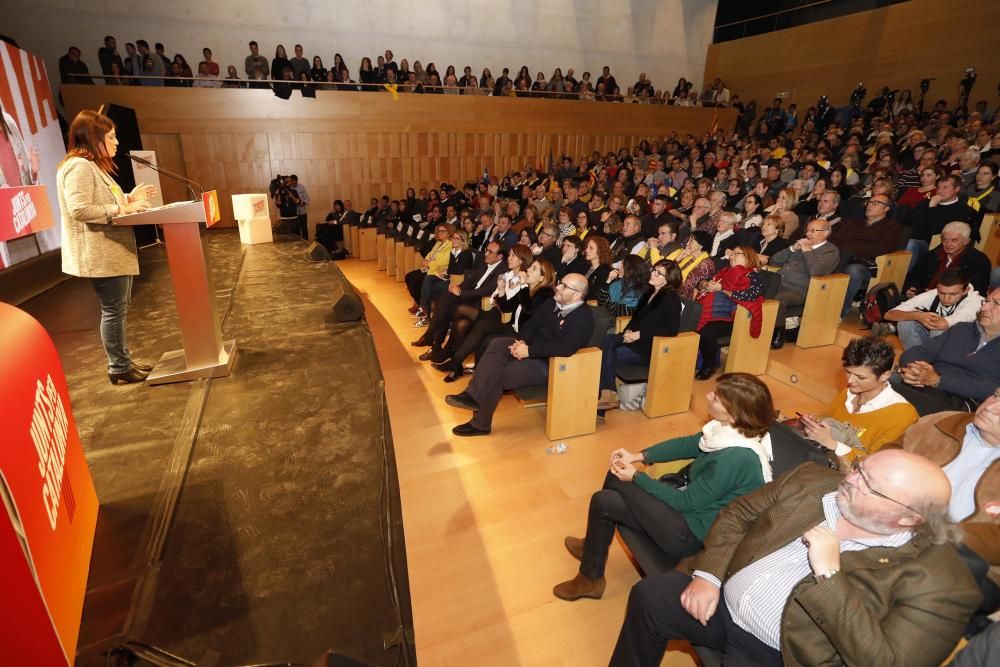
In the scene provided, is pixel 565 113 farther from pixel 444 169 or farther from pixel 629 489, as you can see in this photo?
pixel 629 489

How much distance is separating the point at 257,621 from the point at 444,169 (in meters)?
10.5

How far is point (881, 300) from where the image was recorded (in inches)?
160

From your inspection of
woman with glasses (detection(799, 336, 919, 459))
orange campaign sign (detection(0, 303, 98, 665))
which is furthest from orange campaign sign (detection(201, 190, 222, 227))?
woman with glasses (detection(799, 336, 919, 459))

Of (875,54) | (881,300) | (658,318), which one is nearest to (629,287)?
(658,318)

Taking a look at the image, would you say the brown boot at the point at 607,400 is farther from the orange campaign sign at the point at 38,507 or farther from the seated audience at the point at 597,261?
the orange campaign sign at the point at 38,507

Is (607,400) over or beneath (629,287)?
beneath

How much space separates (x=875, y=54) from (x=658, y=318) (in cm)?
1127

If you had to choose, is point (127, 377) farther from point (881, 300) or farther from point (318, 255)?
point (881, 300)

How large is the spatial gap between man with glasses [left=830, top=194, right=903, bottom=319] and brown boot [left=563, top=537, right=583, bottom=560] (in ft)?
11.8

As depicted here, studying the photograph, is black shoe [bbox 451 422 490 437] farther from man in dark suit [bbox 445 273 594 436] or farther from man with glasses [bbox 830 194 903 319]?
man with glasses [bbox 830 194 903 319]

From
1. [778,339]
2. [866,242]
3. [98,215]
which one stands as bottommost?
[778,339]

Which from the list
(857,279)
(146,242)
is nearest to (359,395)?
(857,279)

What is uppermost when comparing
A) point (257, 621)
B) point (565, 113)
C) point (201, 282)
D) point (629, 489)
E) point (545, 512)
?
point (565, 113)

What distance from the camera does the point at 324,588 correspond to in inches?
61.9
